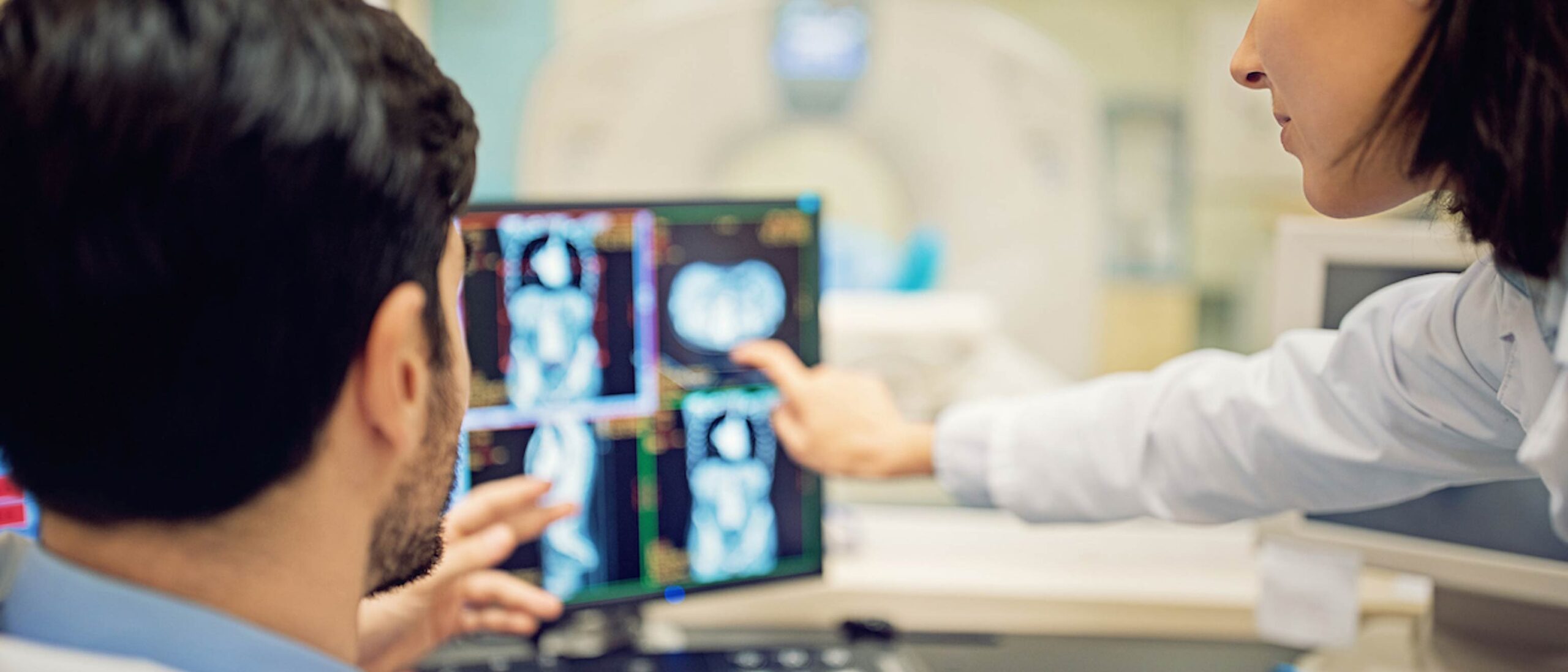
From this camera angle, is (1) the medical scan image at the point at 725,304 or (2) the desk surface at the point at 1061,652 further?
(2) the desk surface at the point at 1061,652

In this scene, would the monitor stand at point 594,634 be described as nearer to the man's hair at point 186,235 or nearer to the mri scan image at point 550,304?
the mri scan image at point 550,304

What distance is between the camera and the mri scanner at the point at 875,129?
91.2 inches

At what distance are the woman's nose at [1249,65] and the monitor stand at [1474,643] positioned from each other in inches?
27.8

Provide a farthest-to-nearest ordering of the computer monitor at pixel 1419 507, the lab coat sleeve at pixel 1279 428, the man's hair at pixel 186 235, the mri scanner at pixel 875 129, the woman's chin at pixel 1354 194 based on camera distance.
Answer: the mri scanner at pixel 875 129 → the computer monitor at pixel 1419 507 → the lab coat sleeve at pixel 1279 428 → the woman's chin at pixel 1354 194 → the man's hair at pixel 186 235

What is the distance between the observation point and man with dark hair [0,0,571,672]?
→ 55 cm

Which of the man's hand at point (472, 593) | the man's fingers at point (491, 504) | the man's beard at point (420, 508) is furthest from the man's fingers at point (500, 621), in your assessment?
the man's beard at point (420, 508)

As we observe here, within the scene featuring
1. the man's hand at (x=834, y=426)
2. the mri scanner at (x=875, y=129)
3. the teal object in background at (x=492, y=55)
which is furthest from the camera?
the teal object in background at (x=492, y=55)

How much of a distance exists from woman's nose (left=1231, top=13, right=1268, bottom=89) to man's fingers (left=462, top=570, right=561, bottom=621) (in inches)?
33.0

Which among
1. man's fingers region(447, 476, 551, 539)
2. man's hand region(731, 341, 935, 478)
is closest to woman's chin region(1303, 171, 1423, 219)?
man's hand region(731, 341, 935, 478)

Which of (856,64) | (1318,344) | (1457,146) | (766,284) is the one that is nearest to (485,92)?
(856,64)

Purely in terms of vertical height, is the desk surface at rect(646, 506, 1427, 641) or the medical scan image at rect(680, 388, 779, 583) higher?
the medical scan image at rect(680, 388, 779, 583)

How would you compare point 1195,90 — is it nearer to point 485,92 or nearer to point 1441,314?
point 485,92

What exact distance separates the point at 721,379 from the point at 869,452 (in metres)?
0.19

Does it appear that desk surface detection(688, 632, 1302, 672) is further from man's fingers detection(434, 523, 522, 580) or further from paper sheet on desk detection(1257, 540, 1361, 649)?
man's fingers detection(434, 523, 522, 580)
